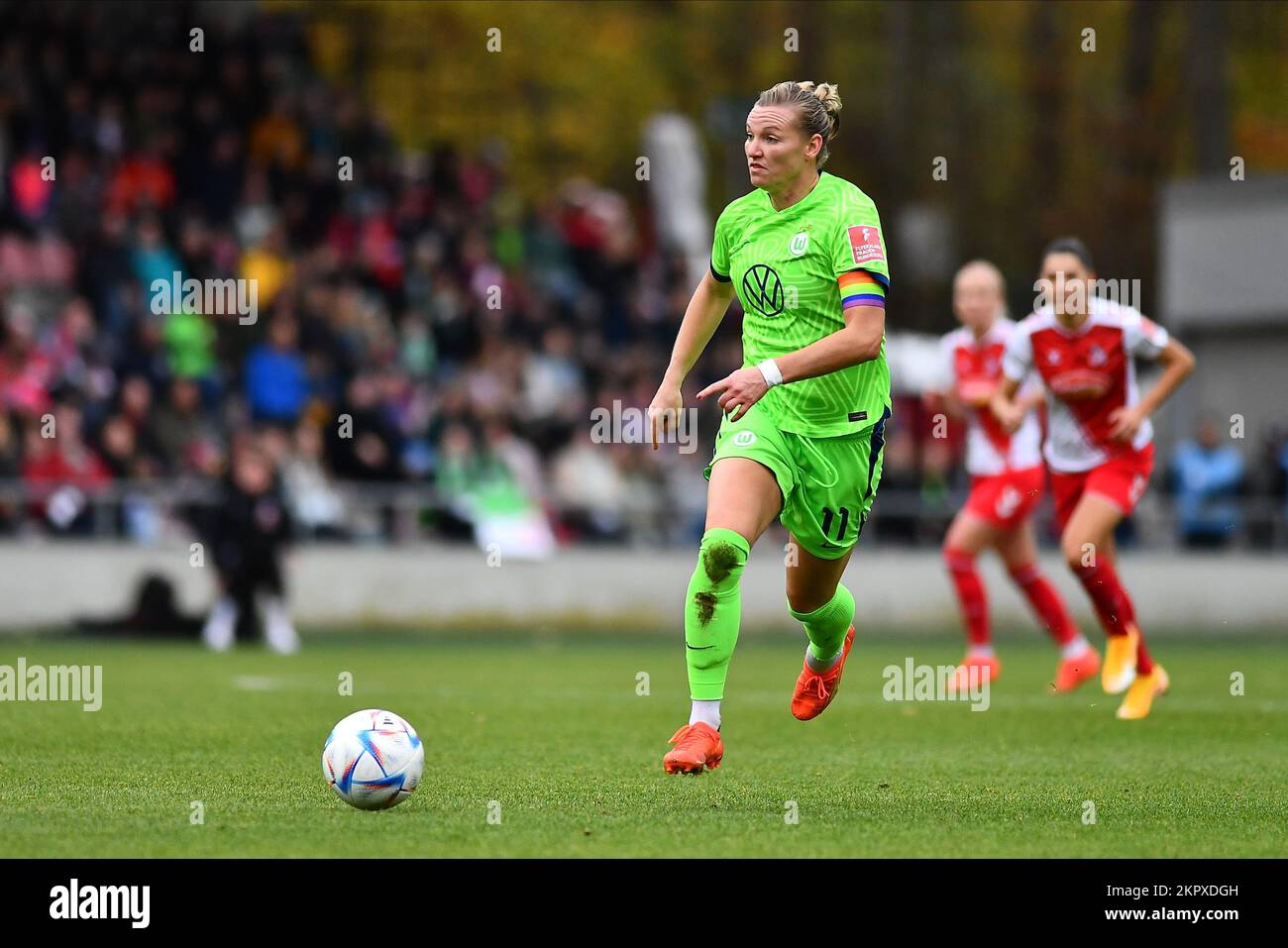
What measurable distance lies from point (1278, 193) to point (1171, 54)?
13.0m

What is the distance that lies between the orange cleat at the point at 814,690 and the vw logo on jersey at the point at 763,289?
1.75 meters

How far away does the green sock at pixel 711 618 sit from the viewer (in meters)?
7.86

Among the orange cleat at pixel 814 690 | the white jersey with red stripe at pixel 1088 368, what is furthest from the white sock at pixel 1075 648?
the orange cleat at pixel 814 690

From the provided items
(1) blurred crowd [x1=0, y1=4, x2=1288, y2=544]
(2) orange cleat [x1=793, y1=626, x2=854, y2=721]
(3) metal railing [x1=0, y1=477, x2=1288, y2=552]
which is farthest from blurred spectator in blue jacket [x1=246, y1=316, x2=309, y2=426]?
(2) orange cleat [x1=793, y1=626, x2=854, y2=721]

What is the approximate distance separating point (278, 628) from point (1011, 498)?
7.57 m

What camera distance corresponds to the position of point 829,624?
916 cm

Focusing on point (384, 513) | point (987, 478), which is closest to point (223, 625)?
point (384, 513)

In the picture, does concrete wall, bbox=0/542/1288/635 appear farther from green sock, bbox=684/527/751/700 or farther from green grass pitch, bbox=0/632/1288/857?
green sock, bbox=684/527/751/700

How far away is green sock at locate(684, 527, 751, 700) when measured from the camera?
7.86m

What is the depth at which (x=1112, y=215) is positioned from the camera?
38.6 m

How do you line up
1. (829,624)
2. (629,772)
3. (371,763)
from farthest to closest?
(829,624) < (629,772) < (371,763)

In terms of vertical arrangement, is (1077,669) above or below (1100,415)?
below

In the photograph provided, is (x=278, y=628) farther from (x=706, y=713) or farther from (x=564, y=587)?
(x=706, y=713)

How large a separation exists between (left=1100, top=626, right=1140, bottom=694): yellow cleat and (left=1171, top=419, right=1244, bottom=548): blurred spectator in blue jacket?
38.6 ft
